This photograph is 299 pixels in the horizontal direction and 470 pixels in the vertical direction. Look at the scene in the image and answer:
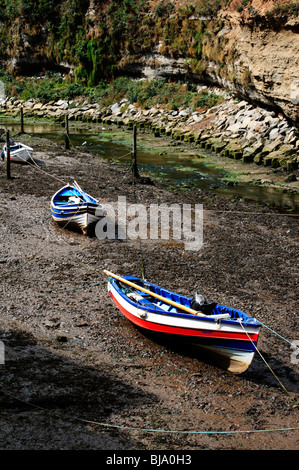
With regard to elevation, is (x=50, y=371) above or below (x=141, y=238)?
above

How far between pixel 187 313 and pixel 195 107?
104 ft

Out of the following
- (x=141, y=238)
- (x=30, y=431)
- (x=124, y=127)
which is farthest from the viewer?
(x=124, y=127)

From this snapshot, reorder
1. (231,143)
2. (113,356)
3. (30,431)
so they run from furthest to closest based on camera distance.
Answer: (231,143) < (113,356) < (30,431)

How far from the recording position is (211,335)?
931 centimetres

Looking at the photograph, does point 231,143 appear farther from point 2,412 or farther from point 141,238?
point 2,412

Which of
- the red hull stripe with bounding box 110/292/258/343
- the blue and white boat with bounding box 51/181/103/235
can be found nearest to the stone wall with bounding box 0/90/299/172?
the blue and white boat with bounding box 51/181/103/235

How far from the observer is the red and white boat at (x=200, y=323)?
9055 millimetres

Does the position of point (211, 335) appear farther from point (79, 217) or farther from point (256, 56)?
point (256, 56)

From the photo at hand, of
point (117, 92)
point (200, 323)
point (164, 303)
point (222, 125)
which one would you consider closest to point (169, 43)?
point (117, 92)

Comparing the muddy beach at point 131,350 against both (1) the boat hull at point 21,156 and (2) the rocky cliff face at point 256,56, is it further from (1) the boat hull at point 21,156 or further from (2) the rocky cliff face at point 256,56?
(2) the rocky cliff face at point 256,56

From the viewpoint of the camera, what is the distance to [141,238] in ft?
53.9

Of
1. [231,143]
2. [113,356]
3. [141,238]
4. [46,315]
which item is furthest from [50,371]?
[231,143]

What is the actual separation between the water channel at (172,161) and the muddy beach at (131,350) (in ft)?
15.5

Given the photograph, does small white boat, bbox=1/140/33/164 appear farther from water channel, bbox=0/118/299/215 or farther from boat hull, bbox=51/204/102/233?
boat hull, bbox=51/204/102/233
